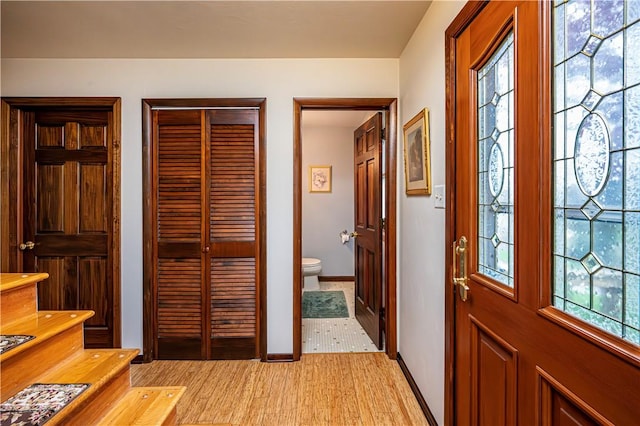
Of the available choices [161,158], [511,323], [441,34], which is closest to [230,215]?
[161,158]

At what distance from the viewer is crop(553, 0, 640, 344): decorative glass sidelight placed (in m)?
0.75

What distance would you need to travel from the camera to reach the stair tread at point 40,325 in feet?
4.37

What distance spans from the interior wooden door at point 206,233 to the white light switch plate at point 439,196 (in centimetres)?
139

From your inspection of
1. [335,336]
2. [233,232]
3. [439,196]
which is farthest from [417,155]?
[335,336]

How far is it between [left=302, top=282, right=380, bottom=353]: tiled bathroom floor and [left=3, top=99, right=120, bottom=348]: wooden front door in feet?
5.17

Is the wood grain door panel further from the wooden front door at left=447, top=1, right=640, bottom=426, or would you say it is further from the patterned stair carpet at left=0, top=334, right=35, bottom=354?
the patterned stair carpet at left=0, top=334, right=35, bottom=354

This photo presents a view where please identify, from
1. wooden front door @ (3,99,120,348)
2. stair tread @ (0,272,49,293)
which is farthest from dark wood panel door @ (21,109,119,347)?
stair tread @ (0,272,49,293)

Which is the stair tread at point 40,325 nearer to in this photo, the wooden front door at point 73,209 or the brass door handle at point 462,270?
the wooden front door at point 73,209

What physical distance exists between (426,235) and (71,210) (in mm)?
2696

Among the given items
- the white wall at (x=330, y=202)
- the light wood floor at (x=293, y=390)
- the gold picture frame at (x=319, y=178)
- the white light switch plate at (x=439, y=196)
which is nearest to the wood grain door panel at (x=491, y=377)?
the white light switch plate at (x=439, y=196)

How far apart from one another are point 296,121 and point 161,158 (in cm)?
110

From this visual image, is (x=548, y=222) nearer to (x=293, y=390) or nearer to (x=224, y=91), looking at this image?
(x=293, y=390)

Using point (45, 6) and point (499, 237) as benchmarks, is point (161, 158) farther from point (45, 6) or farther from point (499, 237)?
point (499, 237)

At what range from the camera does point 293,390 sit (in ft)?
7.48
